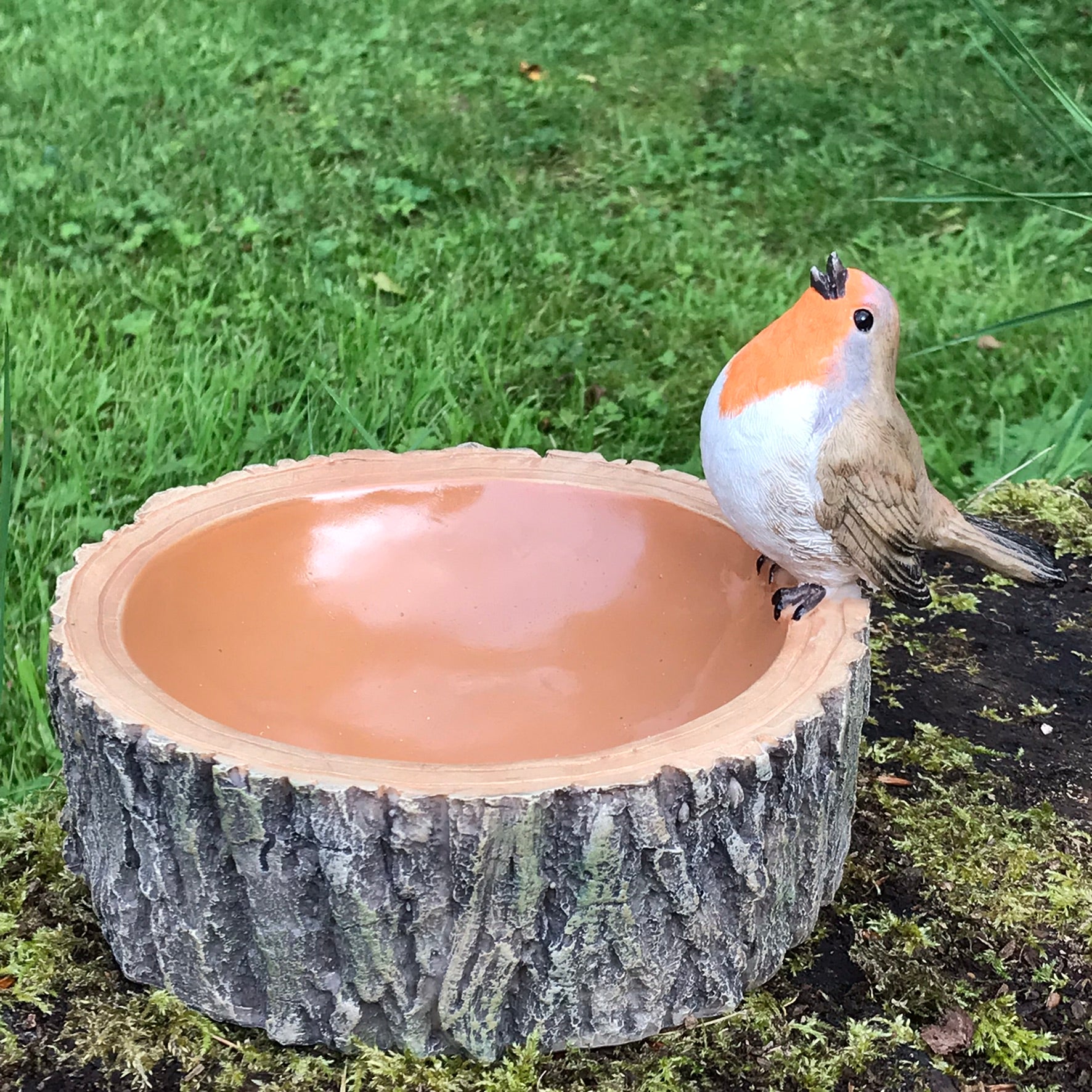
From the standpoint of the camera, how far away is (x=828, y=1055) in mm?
1771

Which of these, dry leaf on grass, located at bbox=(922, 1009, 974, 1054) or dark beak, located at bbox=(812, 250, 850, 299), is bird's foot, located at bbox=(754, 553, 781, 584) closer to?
dark beak, located at bbox=(812, 250, 850, 299)

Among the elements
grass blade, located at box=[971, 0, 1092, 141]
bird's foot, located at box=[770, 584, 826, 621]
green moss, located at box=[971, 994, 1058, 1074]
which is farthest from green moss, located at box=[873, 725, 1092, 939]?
grass blade, located at box=[971, 0, 1092, 141]

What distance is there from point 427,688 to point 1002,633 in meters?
1.30

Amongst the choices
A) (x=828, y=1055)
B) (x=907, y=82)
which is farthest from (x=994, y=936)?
(x=907, y=82)

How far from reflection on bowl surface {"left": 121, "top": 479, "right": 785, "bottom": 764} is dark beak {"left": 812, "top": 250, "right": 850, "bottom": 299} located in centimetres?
46

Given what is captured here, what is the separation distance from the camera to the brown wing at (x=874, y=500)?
179cm

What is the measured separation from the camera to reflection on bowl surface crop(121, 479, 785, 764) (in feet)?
6.69

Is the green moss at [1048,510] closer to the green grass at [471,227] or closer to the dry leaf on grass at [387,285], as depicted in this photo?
the green grass at [471,227]

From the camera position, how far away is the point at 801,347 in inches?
70.3

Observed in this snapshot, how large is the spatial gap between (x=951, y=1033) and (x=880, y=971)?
13 centimetres

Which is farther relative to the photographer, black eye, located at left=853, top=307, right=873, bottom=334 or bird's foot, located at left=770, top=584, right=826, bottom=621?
bird's foot, located at left=770, top=584, right=826, bottom=621

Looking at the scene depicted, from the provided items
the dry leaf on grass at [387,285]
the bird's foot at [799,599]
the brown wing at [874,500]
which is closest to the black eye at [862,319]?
the brown wing at [874,500]

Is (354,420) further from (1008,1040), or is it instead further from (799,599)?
(1008,1040)

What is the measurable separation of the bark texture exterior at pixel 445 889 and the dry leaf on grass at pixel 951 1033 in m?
0.26
